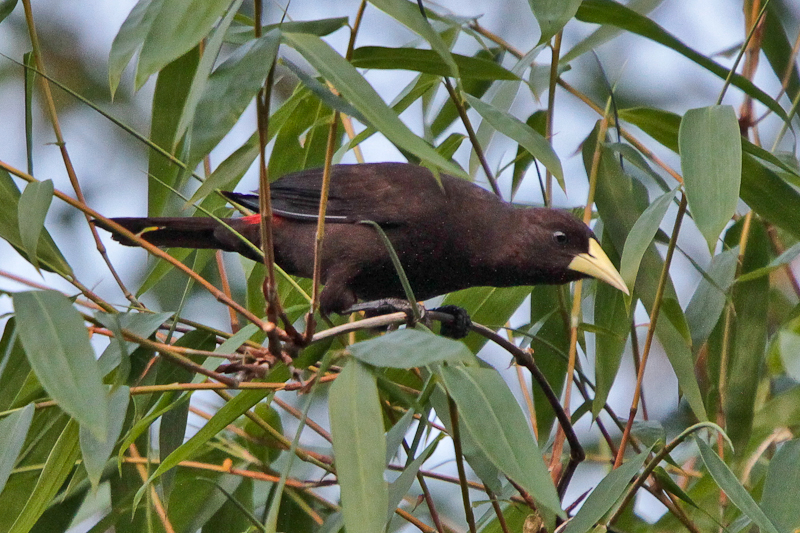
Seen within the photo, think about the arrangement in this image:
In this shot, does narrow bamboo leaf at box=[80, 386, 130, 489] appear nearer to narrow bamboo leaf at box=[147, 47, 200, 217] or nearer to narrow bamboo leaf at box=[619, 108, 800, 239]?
narrow bamboo leaf at box=[147, 47, 200, 217]

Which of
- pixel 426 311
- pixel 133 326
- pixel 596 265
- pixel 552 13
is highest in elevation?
pixel 552 13

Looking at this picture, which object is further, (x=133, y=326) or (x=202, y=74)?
(x=133, y=326)

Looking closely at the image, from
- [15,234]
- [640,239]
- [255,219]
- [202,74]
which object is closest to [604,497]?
[640,239]

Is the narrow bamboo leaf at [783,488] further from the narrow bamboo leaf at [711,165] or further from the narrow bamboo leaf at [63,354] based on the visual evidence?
the narrow bamboo leaf at [63,354]

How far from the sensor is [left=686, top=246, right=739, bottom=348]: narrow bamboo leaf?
1.94 metres

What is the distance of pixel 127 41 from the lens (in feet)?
4.42

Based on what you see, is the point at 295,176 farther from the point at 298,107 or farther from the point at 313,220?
the point at 298,107

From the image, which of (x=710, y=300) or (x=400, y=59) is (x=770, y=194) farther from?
(x=400, y=59)

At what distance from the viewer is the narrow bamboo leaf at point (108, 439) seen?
1478 millimetres

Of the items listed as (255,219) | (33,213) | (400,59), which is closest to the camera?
(33,213)

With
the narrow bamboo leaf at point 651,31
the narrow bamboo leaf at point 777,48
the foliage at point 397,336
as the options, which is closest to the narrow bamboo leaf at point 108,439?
the foliage at point 397,336

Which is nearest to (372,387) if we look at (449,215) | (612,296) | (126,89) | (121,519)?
(612,296)

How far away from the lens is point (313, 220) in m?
2.49

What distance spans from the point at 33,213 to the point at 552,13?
87 centimetres
